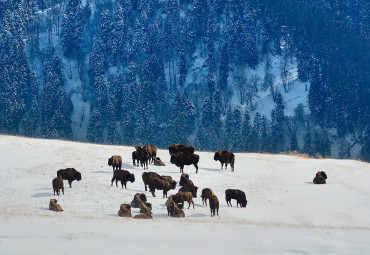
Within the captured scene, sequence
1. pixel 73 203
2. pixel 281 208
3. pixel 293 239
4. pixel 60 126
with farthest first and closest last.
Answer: pixel 60 126
pixel 281 208
pixel 73 203
pixel 293 239

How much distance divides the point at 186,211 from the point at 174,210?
1972 millimetres

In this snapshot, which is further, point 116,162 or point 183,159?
point 183,159

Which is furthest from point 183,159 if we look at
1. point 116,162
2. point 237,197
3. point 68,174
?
point 68,174

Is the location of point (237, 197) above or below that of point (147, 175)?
below

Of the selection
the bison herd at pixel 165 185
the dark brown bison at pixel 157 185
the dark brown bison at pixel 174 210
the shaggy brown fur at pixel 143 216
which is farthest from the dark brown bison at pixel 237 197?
the shaggy brown fur at pixel 143 216

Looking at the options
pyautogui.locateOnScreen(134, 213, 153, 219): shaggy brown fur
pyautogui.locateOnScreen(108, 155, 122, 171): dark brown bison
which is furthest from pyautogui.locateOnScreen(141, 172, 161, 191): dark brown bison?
pyautogui.locateOnScreen(134, 213, 153, 219): shaggy brown fur

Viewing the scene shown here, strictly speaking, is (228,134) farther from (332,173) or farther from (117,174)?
(117,174)

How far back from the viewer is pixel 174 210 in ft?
70.9

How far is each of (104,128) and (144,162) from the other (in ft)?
552

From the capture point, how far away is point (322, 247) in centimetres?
1485

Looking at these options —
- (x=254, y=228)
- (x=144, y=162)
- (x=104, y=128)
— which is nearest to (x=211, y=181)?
(x=144, y=162)

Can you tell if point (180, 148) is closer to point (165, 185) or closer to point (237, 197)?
point (165, 185)

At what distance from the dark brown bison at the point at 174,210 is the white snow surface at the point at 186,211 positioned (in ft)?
1.38

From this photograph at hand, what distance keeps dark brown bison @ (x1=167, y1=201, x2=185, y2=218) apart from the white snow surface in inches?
16.6
